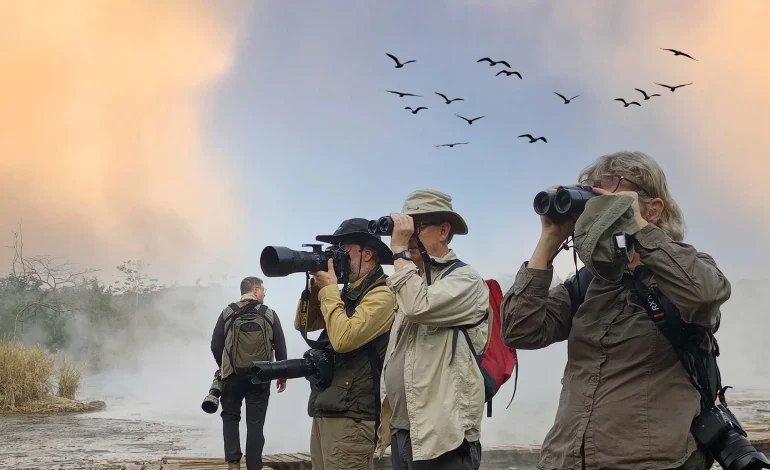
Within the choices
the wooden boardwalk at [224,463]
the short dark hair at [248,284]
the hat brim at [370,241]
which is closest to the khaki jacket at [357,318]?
the hat brim at [370,241]

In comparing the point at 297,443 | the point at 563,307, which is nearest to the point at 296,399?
the point at 297,443

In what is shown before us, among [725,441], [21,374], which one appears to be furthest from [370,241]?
[21,374]

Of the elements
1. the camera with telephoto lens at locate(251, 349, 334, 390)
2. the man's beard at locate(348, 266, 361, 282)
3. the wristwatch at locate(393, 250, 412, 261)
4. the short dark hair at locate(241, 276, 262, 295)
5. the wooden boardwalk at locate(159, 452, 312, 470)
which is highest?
the short dark hair at locate(241, 276, 262, 295)

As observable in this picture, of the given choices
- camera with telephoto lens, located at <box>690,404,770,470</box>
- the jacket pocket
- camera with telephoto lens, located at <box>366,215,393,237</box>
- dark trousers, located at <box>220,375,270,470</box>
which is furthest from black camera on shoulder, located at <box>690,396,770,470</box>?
dark trousers, located at <box>220,375,270,470</box>

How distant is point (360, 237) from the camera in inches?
157

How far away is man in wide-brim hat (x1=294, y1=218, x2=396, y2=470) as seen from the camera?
366cm

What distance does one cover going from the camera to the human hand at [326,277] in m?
3.81

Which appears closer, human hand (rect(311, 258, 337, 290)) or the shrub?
human hand (rect(311, 258, 337, 290))

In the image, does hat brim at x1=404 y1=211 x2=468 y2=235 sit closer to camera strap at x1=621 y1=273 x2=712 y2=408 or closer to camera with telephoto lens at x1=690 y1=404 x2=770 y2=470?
camera strap at x1=621 y1=273 x2=712 y2=408

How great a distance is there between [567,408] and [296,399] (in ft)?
41.6

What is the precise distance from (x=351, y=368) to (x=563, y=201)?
1933 mm

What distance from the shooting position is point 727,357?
2242 centimetres

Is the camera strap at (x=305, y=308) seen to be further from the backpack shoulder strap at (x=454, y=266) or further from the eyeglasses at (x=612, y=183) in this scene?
the eyeglasses at (x=612, y=183)

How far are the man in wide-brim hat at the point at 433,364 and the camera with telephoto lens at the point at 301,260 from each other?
69 centimetres
